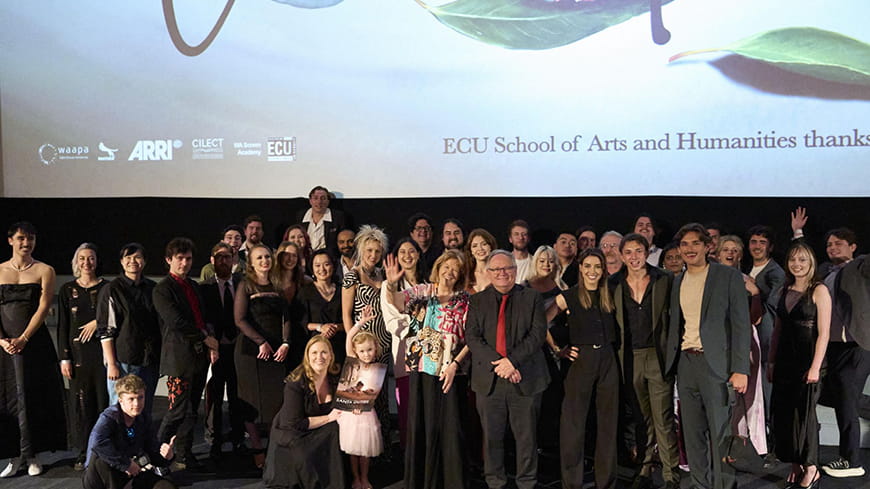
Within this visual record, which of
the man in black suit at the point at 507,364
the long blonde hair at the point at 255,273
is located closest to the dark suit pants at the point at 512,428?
the man in black suit at the point at 507,364

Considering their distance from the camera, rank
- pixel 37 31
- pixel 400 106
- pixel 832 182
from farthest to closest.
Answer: pixel 37 31
pixel 400 106
pixel 832 182

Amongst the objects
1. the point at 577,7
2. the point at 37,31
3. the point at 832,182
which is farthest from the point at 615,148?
the point at 37,31

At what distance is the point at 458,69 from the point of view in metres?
6.62

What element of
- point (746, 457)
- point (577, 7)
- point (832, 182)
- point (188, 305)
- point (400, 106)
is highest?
point (577, 7)

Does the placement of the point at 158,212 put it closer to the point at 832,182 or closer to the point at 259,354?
the point at 259,354

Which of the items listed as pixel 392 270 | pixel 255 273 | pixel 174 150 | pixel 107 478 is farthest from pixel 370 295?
pixel 174 150

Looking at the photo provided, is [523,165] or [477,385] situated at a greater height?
[523,165]

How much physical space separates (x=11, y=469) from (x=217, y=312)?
4.66 ft

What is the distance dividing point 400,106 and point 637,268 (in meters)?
3.27

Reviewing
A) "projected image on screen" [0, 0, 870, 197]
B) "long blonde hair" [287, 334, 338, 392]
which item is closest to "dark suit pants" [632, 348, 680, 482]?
"long blonde hair" [287, 334, 338, 392]

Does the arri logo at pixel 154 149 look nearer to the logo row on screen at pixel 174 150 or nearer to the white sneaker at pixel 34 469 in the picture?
the logo row on screen at pixel 174 150

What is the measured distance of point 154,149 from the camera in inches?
287

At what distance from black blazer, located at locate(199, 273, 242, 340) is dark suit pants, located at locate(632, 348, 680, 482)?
2.31 metres

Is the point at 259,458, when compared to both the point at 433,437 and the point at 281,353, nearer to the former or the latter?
the point at 281,353
